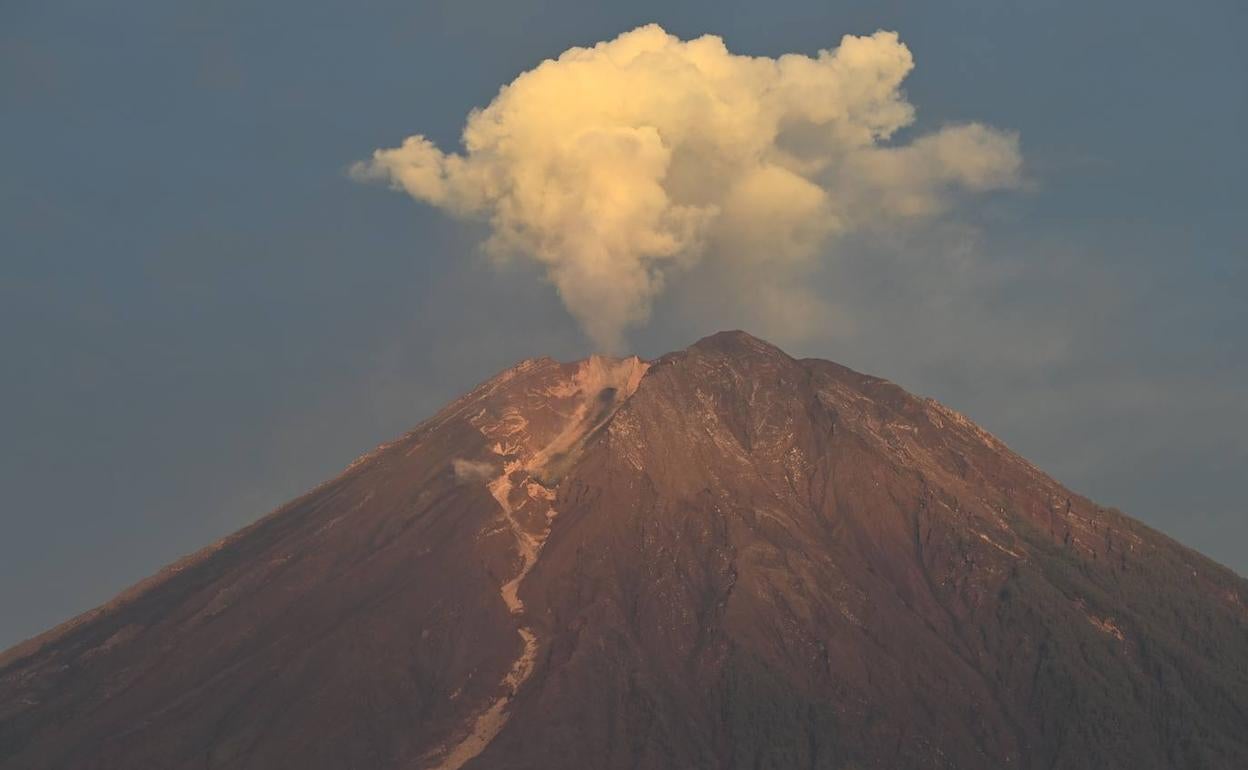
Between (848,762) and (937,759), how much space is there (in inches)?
418

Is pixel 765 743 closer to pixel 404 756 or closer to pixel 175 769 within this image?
pixel 404 756

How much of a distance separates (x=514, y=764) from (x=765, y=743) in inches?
1177

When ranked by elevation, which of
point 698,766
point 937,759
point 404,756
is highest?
point 404,756

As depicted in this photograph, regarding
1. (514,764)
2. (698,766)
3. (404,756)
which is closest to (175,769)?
(404,756)

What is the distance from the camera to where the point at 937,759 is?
198625mm

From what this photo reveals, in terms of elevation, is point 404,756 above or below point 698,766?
above

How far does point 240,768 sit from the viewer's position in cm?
19775

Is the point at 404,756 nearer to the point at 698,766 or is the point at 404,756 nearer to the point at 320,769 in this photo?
the point at 320,769

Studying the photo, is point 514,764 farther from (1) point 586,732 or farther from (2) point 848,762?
(2) point 848,762

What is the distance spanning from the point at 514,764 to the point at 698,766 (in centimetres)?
2148

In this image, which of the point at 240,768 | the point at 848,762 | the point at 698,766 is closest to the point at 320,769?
the point at 240,768

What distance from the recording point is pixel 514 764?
193750 millimetres

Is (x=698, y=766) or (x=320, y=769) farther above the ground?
(x=320, y=769)

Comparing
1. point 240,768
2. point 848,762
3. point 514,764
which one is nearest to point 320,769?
point 240,768
